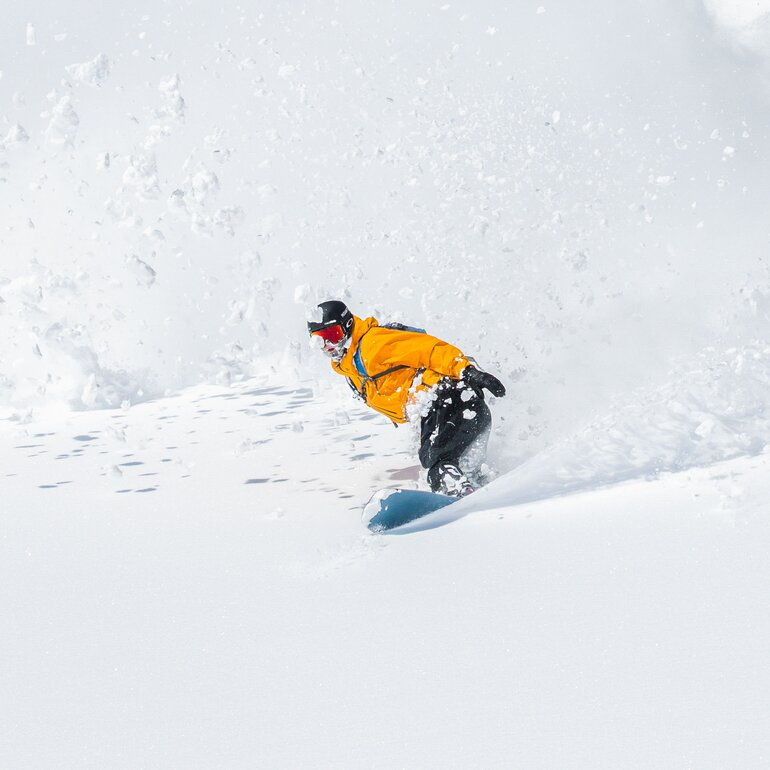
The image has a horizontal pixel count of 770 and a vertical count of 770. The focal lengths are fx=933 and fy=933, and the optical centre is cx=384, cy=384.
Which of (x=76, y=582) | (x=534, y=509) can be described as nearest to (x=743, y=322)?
(x=534, y=509)

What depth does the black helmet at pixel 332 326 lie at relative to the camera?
4.46 meters

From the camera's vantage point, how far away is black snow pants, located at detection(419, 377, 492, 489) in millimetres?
4520

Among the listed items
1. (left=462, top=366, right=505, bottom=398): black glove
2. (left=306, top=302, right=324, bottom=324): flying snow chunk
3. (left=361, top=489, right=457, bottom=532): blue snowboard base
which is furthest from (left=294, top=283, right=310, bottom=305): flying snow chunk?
(left=361, top=489, right=457, bottom=532): blue snowboard base

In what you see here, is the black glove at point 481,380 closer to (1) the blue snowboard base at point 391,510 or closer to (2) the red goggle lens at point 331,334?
(2) the red goggle lens at point 331,334

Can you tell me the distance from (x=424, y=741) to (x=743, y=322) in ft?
18.6

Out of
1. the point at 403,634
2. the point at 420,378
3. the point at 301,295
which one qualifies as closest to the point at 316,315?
the point at 420,378

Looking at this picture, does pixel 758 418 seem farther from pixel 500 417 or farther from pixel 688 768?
pixel 688 768

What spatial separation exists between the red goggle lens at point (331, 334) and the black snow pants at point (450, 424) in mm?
533

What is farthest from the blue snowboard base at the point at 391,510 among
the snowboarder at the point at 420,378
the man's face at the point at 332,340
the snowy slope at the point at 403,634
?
the man's face at the point at 332,340

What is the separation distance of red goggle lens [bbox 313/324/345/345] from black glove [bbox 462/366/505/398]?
623 millimetres

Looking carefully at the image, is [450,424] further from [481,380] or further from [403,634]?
[403,634]

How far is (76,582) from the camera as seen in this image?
3.35 m

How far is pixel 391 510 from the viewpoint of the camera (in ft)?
12.1

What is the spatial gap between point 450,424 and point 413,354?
1.26 feet
